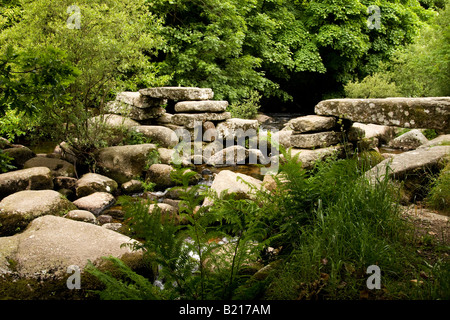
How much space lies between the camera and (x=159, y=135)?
10.4 meters

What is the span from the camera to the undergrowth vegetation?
7.32 ft

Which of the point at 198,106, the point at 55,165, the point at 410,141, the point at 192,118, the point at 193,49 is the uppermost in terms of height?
the point at 193,49

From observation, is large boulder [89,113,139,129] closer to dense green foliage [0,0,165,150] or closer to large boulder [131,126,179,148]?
large boulder [131,126,179,148]

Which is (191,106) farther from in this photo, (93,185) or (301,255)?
(301,255)

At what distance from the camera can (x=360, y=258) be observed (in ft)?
7.75

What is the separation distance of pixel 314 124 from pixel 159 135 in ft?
16.8

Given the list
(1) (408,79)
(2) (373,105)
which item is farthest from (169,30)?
(1) (408,79)

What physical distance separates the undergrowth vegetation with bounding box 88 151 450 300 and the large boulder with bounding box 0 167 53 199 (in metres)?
4.95

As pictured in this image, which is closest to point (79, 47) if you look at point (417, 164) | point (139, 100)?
point (139, 100)

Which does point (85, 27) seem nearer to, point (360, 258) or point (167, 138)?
point (167, 138)

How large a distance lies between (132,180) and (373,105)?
566cm

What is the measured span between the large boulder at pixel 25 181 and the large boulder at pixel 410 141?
1047 centimetres

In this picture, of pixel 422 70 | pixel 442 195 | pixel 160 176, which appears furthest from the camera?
pixel 422 70
